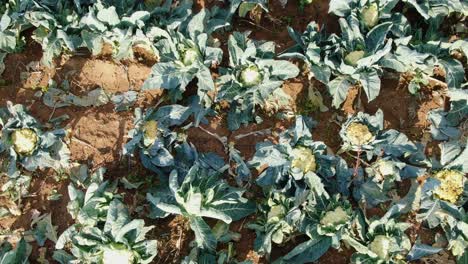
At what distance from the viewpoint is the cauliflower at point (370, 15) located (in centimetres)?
546

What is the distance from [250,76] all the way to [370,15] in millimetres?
1351

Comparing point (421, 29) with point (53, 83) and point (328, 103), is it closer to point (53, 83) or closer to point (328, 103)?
point (328, 103)

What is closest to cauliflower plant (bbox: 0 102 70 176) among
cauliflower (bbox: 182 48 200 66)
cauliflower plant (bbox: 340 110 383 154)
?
cauliflower (bbox: 182 48 200 66)

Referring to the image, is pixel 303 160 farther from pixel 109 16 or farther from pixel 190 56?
pixel 109 16

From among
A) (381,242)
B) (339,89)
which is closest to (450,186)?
(381,242)

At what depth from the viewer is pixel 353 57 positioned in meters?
5.27

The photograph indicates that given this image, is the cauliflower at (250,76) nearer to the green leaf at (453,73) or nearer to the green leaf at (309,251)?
the green leaf at (309,251)

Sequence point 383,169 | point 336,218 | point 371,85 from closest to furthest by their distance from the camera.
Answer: point 336,218
point 383,169
point 371,85

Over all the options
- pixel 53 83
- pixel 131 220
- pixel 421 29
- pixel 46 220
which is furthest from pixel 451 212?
pixel 53 83

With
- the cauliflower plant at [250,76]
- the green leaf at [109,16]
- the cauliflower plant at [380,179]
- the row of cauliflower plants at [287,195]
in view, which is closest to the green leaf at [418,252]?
the row of cauliflower plants at [287,195]

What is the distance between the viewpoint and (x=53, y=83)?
5.56m

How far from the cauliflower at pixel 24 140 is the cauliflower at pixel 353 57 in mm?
3019

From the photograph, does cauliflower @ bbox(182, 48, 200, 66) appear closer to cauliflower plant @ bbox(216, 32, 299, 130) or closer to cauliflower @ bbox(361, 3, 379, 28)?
cauliflower plant @ bbox(216, 32, 299, 130)

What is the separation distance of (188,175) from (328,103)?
169cm
